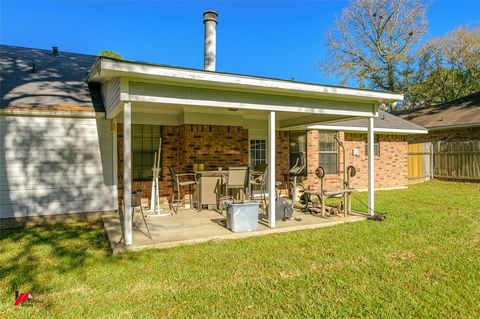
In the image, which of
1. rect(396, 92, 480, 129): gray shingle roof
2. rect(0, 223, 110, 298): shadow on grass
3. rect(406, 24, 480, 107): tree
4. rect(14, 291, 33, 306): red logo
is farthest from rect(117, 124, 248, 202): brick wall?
rect(406, 24, 480, 107): tree

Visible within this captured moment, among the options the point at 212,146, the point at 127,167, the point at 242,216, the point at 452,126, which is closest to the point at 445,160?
the point at 452,126

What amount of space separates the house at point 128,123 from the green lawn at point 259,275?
97cm

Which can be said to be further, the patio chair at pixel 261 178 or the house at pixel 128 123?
the patio chair at pixel 261 178

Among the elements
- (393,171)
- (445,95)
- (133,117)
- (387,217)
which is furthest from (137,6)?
(445,95)

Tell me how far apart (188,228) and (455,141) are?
14.4 metres

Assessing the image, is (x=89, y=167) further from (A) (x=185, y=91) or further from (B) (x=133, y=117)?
(A) (x=185, y=91)

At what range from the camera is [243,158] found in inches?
368

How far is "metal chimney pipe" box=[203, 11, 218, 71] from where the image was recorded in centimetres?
858

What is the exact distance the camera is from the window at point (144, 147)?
8.41 meters

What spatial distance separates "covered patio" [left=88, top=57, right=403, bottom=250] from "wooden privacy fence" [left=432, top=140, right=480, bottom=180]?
8862mm

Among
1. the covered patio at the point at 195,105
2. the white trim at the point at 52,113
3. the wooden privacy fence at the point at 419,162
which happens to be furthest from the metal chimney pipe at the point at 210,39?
the wooden privacy fence at the point at 419,162

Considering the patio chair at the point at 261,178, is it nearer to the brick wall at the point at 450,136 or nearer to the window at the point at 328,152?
the window at the point at 328,152

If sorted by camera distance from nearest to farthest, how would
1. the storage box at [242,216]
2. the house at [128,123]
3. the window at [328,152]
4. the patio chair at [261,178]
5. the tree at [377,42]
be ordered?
the house at [128,123]
the storage box at [242,216]
the patio chair at [261,178]
the window at [328,152]
the tree at [377,42]

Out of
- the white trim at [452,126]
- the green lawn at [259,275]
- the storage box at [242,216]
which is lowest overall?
the green lawn at [259,275]
